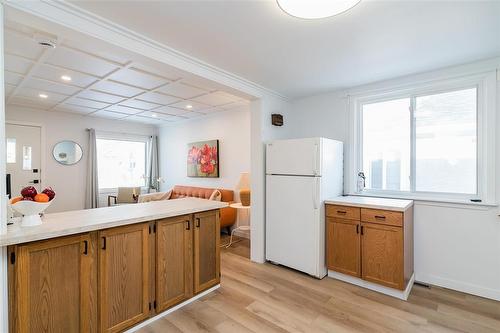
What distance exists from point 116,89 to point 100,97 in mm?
697

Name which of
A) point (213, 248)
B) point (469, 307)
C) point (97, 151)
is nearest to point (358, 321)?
point (469, 307)

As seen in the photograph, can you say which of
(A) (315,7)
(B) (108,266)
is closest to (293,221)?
(B) (108,266)

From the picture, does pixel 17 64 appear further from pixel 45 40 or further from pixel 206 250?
pixel 206 250

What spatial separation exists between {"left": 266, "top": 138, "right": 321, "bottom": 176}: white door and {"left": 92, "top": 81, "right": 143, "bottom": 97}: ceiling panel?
7.30 feet

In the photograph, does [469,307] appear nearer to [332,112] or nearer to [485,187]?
[485,187]

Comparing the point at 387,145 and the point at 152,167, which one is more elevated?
the point at 387,145

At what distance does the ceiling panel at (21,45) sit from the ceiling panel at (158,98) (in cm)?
147

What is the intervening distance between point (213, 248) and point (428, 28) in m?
2.85

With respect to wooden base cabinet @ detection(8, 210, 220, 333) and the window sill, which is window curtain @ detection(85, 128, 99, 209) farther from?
the window sill

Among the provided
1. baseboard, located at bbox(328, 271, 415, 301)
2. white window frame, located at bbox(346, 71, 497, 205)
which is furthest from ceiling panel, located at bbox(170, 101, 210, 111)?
baseboard, located at bbox(328, 271, 415, 301)

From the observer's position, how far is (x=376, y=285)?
106 inches

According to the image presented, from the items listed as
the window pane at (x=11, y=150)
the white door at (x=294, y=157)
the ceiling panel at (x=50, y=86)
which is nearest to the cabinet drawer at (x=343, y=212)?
the white door at (x=294, y=157)

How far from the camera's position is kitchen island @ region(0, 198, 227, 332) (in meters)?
1.52

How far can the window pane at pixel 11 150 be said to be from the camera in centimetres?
464
